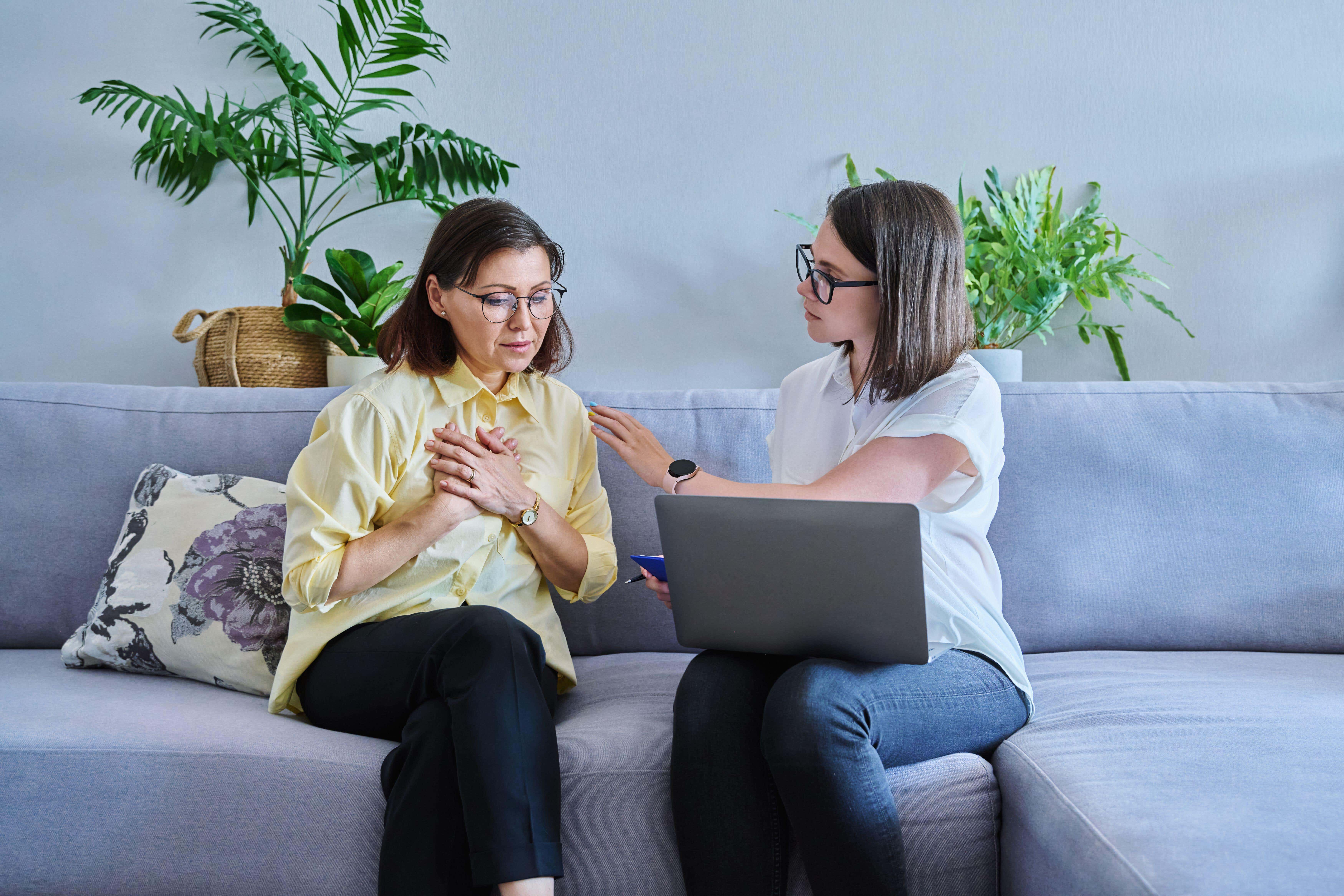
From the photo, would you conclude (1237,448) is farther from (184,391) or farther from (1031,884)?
(184,391)

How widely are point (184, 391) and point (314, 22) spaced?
1086 mm

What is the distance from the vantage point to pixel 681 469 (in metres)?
1.32

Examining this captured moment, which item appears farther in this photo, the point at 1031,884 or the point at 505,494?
the point at 505,494

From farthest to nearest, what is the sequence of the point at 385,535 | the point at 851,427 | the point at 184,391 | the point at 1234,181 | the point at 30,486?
1. the point at 1234,181
2. the point at 184,391
3. the point at 30,486
4. the point at 851,427
5. the point at 385,535

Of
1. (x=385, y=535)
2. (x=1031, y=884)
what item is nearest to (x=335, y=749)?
(x=385, y=535)

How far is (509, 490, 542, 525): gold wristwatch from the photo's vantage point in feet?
4.17

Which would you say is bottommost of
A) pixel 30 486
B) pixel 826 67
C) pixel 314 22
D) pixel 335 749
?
pixel 335 749

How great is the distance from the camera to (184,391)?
1.66 m

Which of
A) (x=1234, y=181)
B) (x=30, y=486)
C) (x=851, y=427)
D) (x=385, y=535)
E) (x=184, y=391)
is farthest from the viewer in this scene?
(x=1234, y=181)

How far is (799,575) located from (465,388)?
618mm

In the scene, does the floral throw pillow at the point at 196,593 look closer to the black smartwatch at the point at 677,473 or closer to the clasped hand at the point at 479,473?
the clasped hand at the point at 479,473

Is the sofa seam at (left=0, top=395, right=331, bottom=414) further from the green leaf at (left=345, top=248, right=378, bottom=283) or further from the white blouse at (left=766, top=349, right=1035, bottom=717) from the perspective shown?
the white blouse at (left=766, top=349, right=1035, bottom=717)

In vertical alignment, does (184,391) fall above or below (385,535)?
above

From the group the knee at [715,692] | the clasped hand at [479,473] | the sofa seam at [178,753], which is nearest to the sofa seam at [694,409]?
the clasped hand at [479,473]
